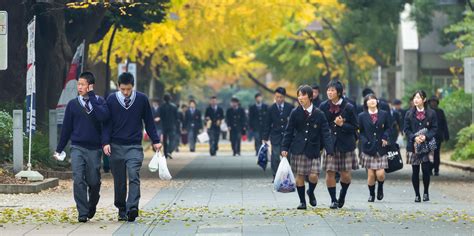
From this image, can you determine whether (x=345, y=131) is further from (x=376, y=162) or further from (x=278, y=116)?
(x=278, y=116)

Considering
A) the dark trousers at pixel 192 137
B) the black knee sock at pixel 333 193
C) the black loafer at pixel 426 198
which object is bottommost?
the black loafer at pixel 426 198

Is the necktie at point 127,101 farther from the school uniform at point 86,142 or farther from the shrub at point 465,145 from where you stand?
the shrub at point 465,145

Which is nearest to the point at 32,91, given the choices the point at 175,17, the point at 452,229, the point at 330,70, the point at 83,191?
the point at 83,191

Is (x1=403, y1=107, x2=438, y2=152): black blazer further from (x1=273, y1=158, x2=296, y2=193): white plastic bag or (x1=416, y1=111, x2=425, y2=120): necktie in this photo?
(x1=273, y1=158, x2=296, y2=193): white plastic bag

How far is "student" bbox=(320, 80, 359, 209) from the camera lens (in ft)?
59.9

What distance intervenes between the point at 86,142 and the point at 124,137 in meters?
0.46

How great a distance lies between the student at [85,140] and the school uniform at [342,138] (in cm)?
364

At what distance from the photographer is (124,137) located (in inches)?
627

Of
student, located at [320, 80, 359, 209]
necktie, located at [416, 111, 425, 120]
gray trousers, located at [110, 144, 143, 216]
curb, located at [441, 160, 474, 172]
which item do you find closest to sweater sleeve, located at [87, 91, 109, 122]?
gray trousers, located at [110, 144, 143, 216]

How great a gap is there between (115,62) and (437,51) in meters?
21.6

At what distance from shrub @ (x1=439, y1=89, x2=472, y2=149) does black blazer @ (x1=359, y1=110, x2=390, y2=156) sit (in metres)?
19.4

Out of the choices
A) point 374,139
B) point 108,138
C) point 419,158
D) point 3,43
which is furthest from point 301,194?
point 3,43

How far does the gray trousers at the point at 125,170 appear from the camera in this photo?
15.8 m

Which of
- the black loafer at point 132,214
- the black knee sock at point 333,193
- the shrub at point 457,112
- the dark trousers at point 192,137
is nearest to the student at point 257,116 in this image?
the shrub at point 457,112
